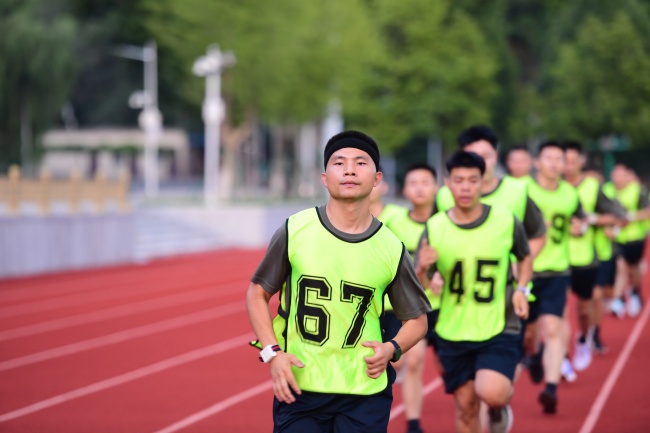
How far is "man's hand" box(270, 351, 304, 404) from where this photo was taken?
4.88 m

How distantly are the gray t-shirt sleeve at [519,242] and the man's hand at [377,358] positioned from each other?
247 centimetres

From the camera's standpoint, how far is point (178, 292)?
21.2 m

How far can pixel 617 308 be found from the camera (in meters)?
17.6

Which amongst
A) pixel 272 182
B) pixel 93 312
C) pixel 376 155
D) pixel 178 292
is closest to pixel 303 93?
pixel 272 182

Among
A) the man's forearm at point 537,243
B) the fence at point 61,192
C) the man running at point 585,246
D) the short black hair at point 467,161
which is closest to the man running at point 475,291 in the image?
the short black hair at point 467,161

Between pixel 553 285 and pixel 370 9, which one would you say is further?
pixel 370 9

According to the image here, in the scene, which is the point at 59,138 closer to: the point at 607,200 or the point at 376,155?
the point at 607,200

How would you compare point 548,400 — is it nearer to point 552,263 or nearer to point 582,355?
point 552,263

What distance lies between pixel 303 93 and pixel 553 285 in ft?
115

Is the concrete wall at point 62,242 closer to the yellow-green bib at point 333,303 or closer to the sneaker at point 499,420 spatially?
the sneaker at point 499,420

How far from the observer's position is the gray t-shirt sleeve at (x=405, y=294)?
5129mm

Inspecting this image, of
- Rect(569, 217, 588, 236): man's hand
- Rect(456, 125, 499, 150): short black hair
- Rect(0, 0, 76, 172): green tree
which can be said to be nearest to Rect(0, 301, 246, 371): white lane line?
Rect(569, 217, 588, 236): man's hand

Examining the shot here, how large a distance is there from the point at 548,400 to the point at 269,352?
512 cm

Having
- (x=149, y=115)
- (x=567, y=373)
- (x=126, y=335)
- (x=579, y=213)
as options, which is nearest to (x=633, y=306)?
(x=567, y=373)
